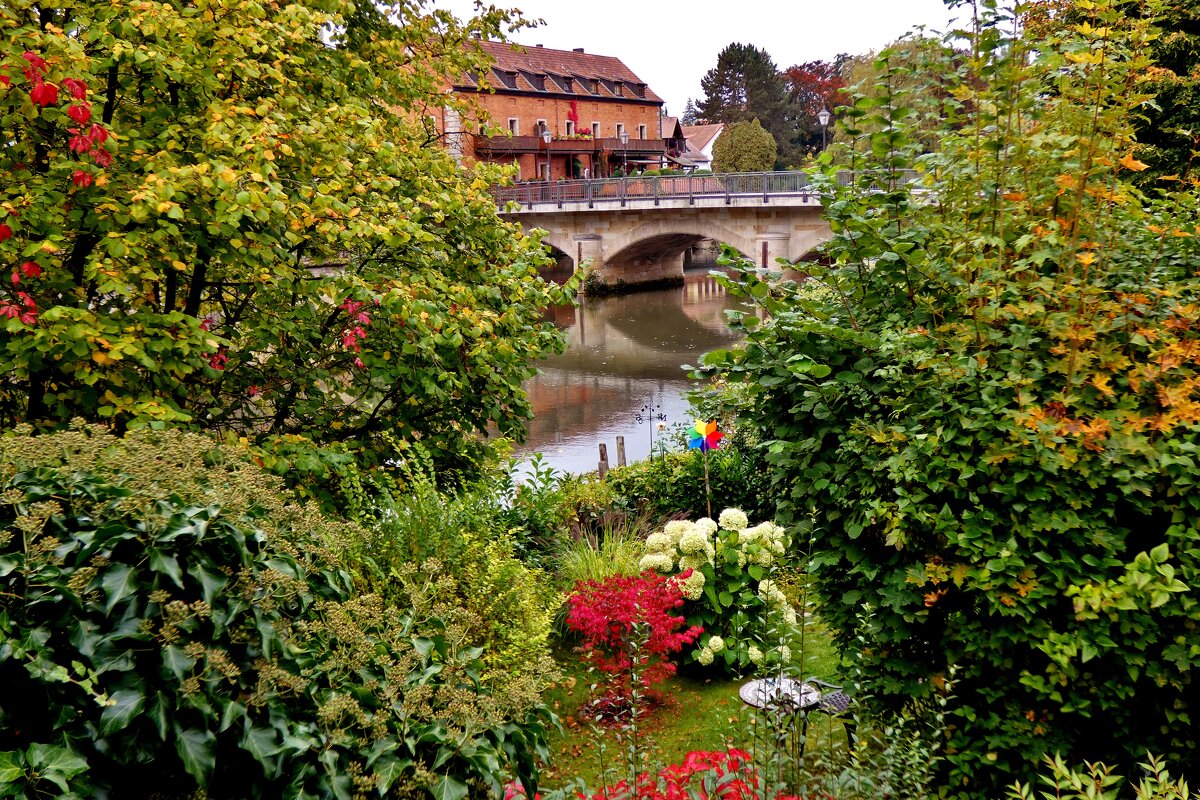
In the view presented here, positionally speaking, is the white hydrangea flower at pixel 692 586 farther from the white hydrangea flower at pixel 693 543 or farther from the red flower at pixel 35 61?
the red flower at pixel 35 61

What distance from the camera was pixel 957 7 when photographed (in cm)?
436

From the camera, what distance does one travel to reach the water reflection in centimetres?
1878

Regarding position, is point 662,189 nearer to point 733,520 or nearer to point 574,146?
point 574,146

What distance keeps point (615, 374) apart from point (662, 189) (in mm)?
12018

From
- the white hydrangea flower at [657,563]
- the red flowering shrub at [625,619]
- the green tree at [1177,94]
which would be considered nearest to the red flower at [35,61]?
the red flowering shrub at [625,619]

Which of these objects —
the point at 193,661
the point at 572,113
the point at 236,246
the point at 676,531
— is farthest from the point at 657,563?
the point at 572,113

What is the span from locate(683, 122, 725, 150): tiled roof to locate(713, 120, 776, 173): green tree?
60.3 feet

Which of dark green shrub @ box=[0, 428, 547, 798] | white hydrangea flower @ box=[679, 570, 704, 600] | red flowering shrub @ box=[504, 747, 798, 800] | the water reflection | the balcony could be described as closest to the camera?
dark green shrub @ box=[0, 428, 547, 798]

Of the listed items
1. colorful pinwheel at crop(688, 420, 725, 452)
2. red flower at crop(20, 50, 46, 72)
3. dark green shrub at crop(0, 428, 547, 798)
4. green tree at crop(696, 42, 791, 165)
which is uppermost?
green tree at crop(696, 42, 791, 165)

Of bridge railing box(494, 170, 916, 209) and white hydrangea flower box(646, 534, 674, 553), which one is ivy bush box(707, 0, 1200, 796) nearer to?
white hydrangea flower box(646, 534, 674, 553)

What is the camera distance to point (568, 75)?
6116cm

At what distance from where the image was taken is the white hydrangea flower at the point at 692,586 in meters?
6.67

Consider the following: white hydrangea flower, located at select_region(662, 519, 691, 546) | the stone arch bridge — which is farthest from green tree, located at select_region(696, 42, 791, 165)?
white hydrangea flower, located at select_region(662, 519, 691, 546)

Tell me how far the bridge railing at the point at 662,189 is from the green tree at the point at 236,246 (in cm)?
1942
